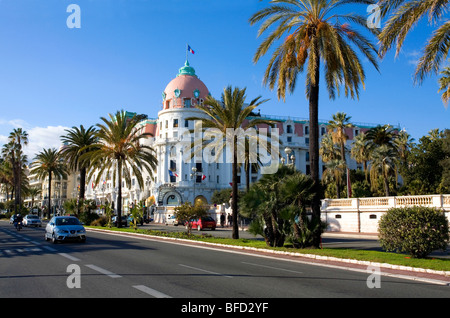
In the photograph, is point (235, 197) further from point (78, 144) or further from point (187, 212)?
point (78, 144)

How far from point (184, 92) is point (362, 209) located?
50002 mm

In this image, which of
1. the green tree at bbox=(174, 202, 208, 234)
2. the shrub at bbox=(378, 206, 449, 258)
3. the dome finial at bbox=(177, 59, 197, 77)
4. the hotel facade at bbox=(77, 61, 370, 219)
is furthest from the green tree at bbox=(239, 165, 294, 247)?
the dome finial at bbox=(177, 59, 197, 77)

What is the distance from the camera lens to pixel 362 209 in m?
35.2

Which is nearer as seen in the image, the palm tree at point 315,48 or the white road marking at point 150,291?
the white road marking at point 150,291

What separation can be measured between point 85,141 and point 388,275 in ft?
142

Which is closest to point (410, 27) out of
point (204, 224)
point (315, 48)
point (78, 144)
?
point (315, 48)

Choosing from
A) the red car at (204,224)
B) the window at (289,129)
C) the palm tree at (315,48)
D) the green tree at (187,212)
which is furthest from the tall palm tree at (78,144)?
the window at (289,129)

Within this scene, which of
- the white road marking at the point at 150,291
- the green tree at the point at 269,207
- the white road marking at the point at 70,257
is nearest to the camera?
the white road marking at the point at 150,291

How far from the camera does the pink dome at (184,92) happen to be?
77.4m

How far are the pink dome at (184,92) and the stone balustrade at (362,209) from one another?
4386 centimetres

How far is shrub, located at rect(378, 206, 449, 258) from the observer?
13.9 meters

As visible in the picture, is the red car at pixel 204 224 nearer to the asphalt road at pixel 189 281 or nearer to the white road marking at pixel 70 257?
the white road marking at pixel 70 257

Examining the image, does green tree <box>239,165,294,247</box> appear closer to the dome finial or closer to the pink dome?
the pink dome
